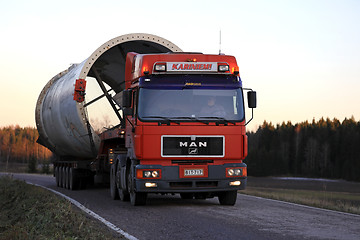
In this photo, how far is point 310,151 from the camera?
119062mm

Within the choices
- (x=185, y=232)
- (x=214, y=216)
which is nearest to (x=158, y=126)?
(x=214, y=216)

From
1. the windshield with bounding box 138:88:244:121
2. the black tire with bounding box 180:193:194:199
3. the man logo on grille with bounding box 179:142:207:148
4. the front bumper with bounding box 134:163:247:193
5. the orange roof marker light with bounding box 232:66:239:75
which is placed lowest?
the black tire with bounding box 180:193:194:199

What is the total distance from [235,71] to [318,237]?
528cm

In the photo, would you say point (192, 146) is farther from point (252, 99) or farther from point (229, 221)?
point (229, 221)

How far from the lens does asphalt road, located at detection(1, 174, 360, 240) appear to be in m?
7.69

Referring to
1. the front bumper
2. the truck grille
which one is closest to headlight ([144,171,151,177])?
the front bumper

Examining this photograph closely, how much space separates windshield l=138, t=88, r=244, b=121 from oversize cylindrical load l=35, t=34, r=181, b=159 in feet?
15.2

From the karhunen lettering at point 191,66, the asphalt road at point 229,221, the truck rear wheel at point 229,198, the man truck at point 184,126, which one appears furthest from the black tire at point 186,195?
the karhunen lettering at point 191,66

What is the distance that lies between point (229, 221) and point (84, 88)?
867 centimetres

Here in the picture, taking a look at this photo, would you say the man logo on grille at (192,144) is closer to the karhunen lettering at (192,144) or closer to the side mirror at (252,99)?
the karhunen lettering at (192,144)

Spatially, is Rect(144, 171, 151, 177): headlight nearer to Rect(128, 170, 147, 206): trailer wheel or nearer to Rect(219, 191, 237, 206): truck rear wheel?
Rect(128, 170, 147, 206): trailer wheel

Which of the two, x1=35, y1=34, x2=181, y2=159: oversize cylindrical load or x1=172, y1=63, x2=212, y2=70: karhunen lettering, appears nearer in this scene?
x1=172, y1=63, x2=212, y2=70: karhunen lettering

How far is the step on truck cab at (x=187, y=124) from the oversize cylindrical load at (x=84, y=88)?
4.22 meters

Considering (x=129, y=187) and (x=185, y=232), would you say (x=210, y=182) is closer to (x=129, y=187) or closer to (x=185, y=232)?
(x=129, y=187)
